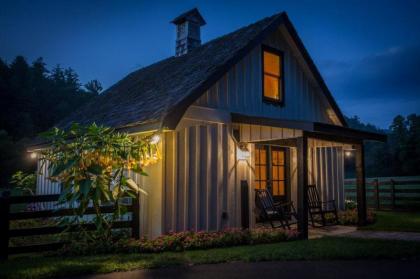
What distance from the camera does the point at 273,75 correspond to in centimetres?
1126

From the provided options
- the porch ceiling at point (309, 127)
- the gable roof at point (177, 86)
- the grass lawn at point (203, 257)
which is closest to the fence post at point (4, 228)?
the grass lawn at point (203, 257)

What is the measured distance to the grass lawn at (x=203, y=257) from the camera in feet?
18.2

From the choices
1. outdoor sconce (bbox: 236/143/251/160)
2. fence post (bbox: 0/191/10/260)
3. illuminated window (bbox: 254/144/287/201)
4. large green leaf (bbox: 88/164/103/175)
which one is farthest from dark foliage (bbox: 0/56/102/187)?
large green leaf (bbox: 88/164/103/175)

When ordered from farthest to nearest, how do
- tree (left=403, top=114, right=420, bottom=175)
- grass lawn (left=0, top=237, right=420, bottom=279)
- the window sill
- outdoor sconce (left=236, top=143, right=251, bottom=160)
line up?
1. tree (left=403, top=114, right=420, bottom=175)
2. the window sill
3. outdoor sconce (left=236, top=143, right=251, bottom=160)
4. grass lawn (left=0, top=237, right=420, bottom=279)

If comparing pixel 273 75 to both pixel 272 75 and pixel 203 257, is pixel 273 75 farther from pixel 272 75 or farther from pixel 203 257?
pixel 203 257

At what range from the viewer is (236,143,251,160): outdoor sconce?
9516 mm

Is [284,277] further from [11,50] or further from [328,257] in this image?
[11,50]

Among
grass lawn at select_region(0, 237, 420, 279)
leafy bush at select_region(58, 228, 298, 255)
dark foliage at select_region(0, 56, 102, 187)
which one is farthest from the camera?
dark foliage at select_region(0, 56, 102, 187)

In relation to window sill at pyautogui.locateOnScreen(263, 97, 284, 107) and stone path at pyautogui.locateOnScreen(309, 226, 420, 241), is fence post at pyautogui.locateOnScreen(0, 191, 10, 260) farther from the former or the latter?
window sill at pyautogui.locateOnScreen(263, 97, 284, 107)

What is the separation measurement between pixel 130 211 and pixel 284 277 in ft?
12.4

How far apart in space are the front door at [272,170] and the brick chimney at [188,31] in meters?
5.47

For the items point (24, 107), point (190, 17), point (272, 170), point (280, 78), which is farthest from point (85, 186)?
point (24, 107)

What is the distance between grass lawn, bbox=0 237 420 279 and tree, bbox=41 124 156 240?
778 mm

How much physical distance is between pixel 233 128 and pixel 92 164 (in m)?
4.15
